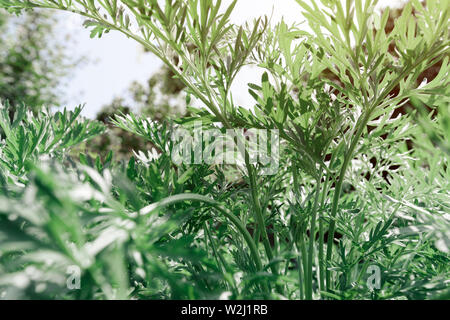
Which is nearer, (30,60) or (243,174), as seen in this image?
(243,174)

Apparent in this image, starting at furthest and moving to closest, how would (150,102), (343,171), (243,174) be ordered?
1. (150,102)
2. (243,174)
3. (343,171)

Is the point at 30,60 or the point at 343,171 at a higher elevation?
the point at 30,60

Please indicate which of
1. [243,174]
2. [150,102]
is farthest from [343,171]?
[150,102]

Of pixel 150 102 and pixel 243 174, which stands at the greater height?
pixel 150 102

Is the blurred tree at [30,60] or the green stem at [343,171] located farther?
the blurred tree at [30,60]

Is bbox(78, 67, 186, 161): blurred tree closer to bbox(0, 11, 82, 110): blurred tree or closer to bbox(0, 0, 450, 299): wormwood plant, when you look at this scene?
bbox(0, 11, 82, 110): blurred tree

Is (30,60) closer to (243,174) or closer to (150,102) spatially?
(150,102)

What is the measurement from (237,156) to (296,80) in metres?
0.23

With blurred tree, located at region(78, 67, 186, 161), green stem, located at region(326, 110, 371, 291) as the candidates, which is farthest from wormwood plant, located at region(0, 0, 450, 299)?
blurred tree, located at region(78, 67, 186, 161)

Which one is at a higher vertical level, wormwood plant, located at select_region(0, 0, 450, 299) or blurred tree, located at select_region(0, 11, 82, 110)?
blurred tree, located at select_region(0, 11, 82, 110)

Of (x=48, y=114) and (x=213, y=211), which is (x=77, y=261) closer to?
(x=213, y=211)

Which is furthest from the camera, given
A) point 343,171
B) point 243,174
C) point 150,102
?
point 150,102

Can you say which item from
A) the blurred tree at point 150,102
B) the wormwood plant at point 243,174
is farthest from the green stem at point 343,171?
the blurred tree at point 150,102

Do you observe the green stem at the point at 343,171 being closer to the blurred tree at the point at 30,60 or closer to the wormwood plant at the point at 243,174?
the wormwood plant at the point at 243,174
